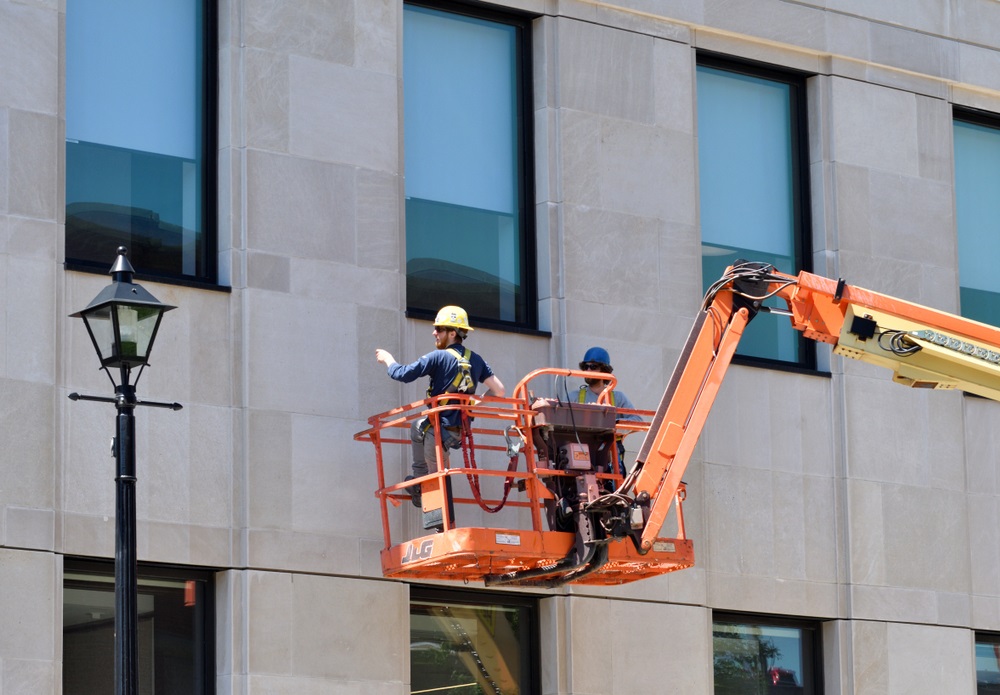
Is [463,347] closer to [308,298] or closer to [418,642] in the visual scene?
[308,298]

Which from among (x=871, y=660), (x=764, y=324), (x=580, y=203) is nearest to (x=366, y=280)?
(x=580, y=203)

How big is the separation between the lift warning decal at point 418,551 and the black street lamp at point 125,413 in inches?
126

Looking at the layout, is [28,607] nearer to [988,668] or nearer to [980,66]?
[988,668]

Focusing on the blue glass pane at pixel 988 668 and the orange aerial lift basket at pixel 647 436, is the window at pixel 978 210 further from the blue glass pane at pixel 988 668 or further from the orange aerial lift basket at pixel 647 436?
the orange aerial lift basket at pixel 647 436

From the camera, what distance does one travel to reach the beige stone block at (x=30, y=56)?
15.5 metres

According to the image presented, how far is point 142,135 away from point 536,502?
4.44 metres

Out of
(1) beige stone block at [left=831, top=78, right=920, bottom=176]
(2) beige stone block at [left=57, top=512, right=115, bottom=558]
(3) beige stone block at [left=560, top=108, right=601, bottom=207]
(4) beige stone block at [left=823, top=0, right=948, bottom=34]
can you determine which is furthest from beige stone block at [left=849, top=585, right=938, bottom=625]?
(2) beige stone block at [left=57, top=512, right=115, bottom=558]

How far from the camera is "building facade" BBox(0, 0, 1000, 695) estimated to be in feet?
51.3

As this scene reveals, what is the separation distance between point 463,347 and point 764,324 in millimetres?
4664

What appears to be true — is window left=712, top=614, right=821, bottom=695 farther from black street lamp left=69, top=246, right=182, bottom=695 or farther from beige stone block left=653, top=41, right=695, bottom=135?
black street lamp left=69, top=246, right=182, bottom=695

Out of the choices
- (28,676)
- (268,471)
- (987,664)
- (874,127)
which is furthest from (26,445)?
(987,664)

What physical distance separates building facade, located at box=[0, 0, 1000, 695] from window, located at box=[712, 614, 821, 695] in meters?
0.03

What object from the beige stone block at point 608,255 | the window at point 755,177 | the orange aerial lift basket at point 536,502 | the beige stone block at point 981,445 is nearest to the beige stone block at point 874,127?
the window at point 755,177

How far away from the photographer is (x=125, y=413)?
12.7m
